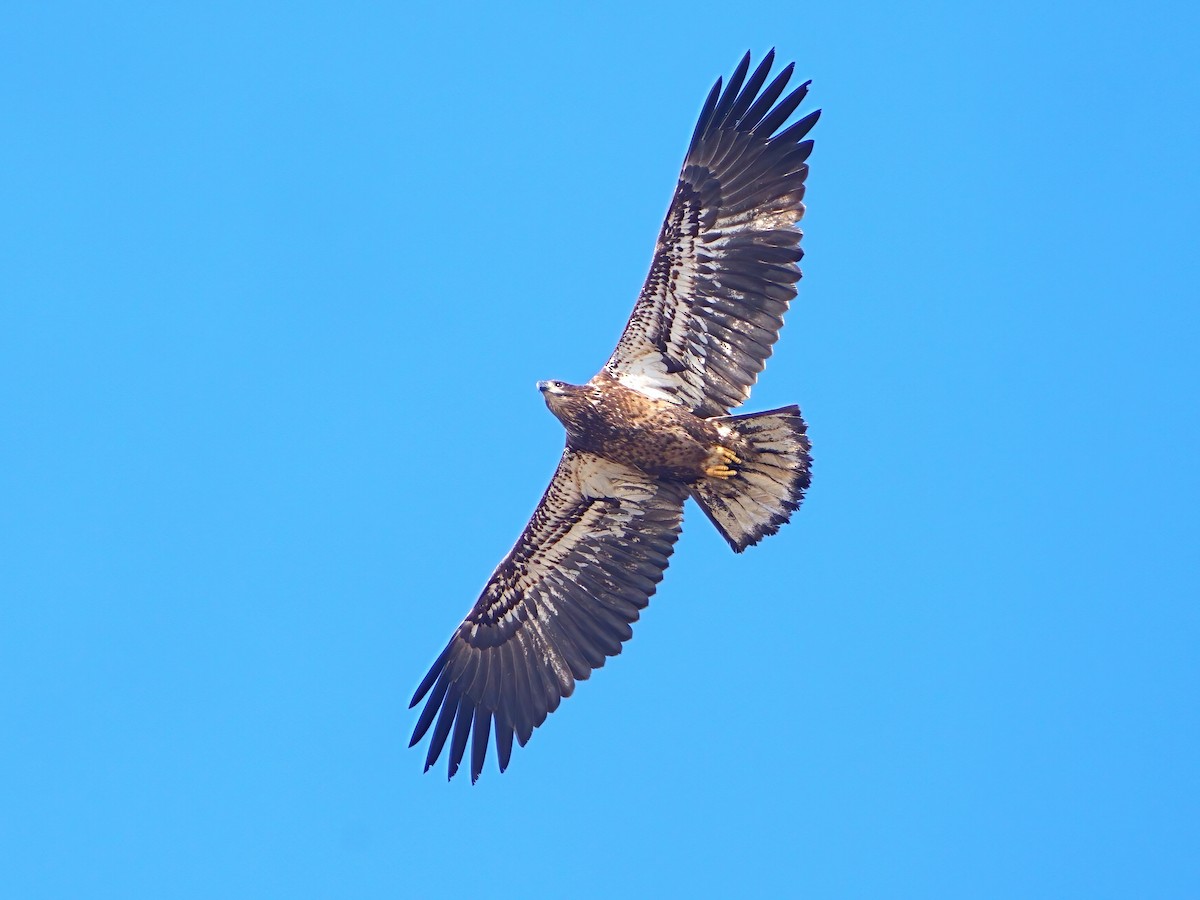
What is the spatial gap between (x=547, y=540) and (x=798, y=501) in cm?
248

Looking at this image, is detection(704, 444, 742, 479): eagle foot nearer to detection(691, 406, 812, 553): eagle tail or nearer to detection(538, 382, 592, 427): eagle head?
detection(691, 406, 812, 553): eagle tail

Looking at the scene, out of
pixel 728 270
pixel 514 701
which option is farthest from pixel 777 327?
pixel 514 701

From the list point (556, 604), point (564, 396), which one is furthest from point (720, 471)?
point (556, 604)

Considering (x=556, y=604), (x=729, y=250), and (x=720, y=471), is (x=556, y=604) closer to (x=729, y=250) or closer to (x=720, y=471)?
(x=720, y=471)

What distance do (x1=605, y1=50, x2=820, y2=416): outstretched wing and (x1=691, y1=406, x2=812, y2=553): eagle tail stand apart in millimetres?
443

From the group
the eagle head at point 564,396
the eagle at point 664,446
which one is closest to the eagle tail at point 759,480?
the eagle at point 664,446

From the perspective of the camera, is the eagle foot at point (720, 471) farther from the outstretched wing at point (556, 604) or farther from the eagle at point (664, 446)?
the outstretched wing at point (556, 604)

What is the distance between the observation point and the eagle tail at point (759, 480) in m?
14.6

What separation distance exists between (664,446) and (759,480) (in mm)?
883

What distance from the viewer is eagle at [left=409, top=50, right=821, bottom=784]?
48.1 feet

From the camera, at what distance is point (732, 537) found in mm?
15211

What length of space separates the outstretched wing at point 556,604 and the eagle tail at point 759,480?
0.51 metres

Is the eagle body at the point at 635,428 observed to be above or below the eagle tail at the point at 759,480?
above

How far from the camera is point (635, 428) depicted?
15.0m
